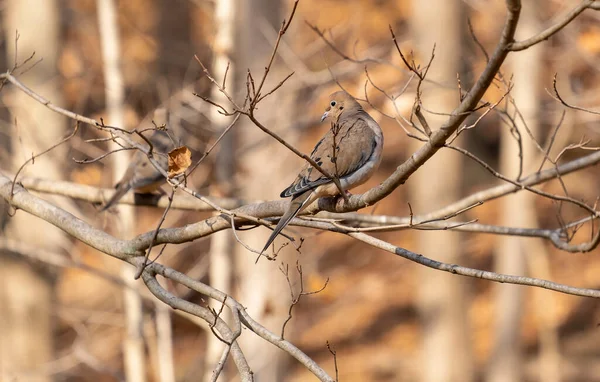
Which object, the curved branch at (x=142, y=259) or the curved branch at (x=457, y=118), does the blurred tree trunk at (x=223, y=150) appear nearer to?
the curved branch at (x=142, y=259)

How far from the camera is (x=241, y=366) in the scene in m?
3.29

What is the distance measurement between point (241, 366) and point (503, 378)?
8.10m

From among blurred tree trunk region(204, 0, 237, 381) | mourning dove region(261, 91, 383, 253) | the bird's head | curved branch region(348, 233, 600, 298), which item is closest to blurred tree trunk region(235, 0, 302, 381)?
blurred tree trunk region(204, 0, 237, 381)

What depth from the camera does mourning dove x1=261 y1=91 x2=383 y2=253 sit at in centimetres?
429

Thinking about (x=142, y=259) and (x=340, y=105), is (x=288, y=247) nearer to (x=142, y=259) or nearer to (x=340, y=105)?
(x=340, y=105)

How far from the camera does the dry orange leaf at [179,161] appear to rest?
371 centimetres

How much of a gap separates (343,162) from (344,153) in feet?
0.21

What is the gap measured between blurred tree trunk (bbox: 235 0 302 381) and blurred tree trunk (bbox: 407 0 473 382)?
1977 millimetres

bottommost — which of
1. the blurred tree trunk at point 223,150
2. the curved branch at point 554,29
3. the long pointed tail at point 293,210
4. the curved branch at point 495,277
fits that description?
the curved branch at point 495,277

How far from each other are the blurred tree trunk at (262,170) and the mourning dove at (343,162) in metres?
3.94

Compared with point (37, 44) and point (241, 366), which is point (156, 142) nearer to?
point (37, 44)

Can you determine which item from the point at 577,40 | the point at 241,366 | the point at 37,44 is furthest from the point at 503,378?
the point at 241,366

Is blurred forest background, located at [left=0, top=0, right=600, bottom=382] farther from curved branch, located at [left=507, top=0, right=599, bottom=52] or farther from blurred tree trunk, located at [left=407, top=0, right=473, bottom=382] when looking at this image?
curved branch, located at [left=507, top=0, right=599, bottom=52]

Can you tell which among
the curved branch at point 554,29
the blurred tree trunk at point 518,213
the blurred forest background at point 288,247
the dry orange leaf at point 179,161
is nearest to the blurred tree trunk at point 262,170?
the blurred forest background at point 288,247
